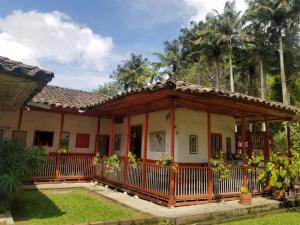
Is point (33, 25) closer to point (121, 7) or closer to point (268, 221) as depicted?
point (121, 7)

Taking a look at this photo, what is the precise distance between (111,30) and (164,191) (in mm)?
9593

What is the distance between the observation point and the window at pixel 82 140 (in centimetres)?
1214

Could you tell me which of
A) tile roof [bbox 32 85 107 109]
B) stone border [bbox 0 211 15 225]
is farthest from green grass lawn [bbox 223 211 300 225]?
tile roof [bbox 32 85 107 109]

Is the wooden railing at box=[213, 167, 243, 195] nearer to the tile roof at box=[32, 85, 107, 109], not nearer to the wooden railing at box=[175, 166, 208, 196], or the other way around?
the wooden railing at box=[175, 166, 208, 196]

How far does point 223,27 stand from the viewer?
91.3ft

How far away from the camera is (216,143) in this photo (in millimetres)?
10414

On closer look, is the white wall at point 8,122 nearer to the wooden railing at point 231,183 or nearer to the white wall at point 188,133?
the white wall at point 188,133

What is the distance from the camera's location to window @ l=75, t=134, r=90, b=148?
12135mm

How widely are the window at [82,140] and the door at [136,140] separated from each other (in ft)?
7.05

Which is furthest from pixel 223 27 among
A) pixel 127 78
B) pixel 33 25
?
pixel 33 25

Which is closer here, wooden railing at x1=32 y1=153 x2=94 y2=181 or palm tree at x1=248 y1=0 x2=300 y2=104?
wooden railing at x1=32 y1=153 x2=94 y2=181

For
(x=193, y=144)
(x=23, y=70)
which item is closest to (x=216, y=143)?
(x=193, y=144)

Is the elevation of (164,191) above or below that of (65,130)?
below

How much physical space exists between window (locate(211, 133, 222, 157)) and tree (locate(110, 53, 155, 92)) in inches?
1035
